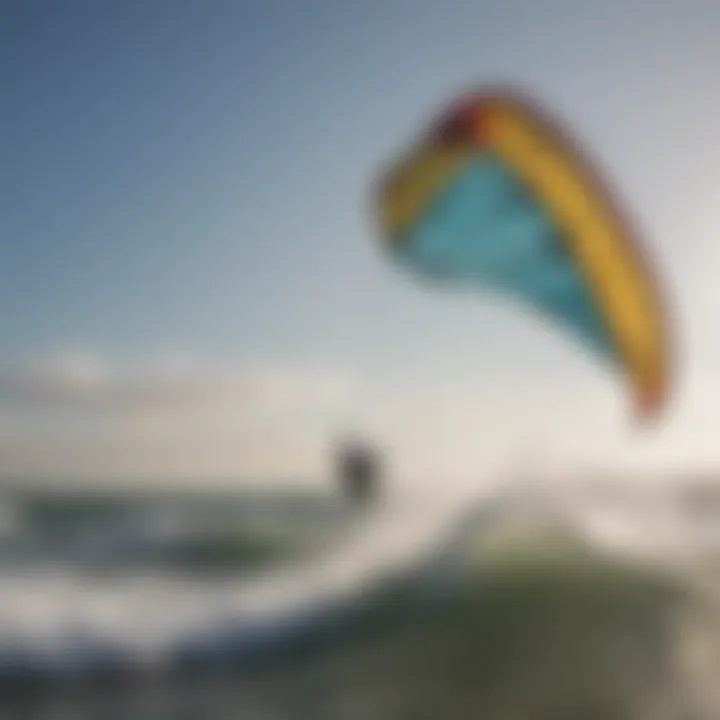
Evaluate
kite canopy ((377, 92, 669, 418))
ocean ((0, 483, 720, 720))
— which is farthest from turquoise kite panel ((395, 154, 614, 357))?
ocean ((0, 483, 720, 720))

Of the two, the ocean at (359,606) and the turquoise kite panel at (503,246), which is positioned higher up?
the turquoise kite panel at (503,246)

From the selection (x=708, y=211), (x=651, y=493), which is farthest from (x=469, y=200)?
(x=651, y=493)

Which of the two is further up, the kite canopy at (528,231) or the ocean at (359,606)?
the kite canopy at (528,231)

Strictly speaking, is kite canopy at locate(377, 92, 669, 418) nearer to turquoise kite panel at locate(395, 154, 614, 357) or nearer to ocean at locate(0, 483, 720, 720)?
turquoise kite panel at locate(395, 154, 614, 357)

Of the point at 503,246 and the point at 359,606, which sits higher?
the point at 503,246

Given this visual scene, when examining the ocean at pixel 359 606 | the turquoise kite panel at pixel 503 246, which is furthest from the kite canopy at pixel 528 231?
the ocean at pixel 359 606

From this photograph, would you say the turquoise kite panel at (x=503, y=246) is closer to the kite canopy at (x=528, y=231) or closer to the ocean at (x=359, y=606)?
the kite canopy at (x=528, y=231)

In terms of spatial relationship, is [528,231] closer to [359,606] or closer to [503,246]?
[503,246]

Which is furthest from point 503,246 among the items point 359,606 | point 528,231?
point 359,606
